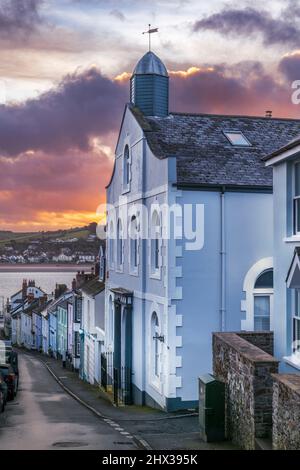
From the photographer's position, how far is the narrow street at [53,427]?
17125 mm

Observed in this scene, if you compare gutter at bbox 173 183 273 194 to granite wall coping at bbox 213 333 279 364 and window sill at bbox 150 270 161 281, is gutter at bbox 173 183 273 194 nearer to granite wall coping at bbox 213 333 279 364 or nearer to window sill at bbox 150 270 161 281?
window sill at bbox 150 270 161 281

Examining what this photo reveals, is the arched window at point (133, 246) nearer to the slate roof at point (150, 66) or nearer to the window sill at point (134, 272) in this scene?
the window sill at point (134, 272)

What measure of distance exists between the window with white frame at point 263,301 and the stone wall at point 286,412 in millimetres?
11337

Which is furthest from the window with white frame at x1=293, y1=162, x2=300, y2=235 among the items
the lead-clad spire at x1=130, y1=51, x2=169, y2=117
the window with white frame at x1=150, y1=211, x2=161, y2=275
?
the lead-clad spire at x1=130, y1=51, x2=169, y2=117

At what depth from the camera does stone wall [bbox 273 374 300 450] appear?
12.0 m

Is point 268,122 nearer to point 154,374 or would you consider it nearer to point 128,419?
point 154,374

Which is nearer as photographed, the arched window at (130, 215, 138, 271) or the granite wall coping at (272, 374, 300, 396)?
the granite wall coping at (272, 374, 300, 396)

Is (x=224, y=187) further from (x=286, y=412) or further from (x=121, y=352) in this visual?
(x=286, y=412)

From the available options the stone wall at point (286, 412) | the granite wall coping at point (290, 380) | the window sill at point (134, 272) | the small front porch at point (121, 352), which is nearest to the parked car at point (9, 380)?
the small front porch at point (121, 352)

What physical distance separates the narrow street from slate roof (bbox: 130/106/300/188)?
28.8 ft

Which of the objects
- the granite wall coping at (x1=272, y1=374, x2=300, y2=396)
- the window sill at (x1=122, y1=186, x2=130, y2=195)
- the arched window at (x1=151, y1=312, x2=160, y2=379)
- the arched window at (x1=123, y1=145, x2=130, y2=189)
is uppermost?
the arched window at (x1=123, y1=145, x2=130, y2=189)

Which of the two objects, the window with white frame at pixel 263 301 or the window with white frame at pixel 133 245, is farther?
the window with white frame at pixel 133 245

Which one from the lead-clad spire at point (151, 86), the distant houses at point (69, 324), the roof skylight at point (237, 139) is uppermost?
the lead-clad spire at point (151, 86)

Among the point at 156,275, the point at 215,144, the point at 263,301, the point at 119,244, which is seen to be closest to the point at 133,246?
the point at 119,244
